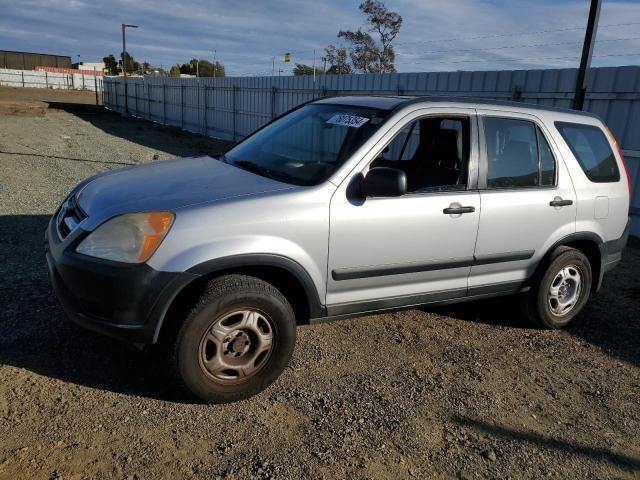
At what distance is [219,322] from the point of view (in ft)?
10.0

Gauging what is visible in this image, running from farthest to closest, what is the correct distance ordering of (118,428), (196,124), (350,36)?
(350,36)
(196,124)
(118,428)

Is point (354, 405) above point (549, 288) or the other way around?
the other way around

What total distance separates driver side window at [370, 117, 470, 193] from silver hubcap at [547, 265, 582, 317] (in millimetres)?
1334

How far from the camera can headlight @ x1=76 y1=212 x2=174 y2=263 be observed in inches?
112

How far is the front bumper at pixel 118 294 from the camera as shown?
2832 mm

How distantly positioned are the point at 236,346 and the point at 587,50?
725 cm

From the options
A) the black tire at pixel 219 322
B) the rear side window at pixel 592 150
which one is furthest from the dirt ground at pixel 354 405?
the rear side window at pixel 592 150

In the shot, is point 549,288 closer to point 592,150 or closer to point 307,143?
point 592,150

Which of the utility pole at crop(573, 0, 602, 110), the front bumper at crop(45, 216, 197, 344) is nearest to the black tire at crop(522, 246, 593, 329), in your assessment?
the front bumper at crop(45, 216, 197, 344)

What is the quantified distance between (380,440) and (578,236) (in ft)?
8.35

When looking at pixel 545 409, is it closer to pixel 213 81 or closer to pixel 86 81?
pixel 213 81

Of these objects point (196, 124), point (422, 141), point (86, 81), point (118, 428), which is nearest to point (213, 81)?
point (196, 124)

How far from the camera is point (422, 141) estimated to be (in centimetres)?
446

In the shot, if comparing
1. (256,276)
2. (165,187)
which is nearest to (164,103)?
(165,187)
